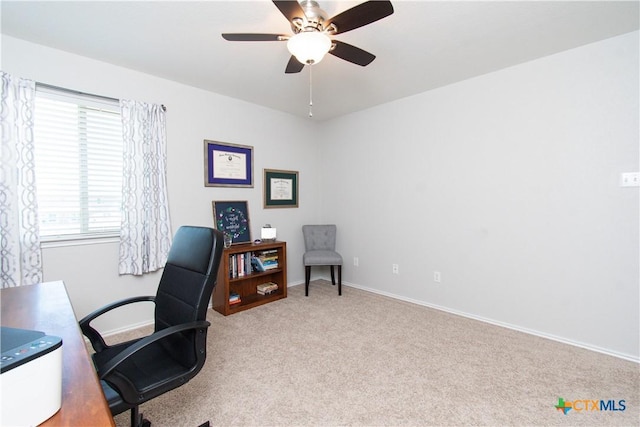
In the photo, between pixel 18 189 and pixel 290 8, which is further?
pixel 18 189

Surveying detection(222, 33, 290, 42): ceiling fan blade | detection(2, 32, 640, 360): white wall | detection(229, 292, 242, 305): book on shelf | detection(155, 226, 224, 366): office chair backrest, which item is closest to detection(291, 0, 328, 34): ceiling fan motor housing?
detection(222, 33, 290, 42): ceiling fan blade

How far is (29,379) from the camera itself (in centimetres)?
60

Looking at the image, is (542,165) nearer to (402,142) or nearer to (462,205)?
(462,205)

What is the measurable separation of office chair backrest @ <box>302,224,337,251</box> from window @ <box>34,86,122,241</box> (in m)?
2.21

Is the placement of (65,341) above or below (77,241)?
below

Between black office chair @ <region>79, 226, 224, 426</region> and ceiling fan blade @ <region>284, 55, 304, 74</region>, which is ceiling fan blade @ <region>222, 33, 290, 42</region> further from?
black office chair @ <region>79, 226, 224, 426</region>

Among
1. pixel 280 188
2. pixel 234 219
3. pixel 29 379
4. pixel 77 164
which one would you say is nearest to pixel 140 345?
pixel 29 379

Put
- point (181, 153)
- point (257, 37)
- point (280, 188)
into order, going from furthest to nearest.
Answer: point (280, 188) → point (181, 153) → point (257, 37)

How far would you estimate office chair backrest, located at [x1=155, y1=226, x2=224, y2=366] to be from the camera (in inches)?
54.9

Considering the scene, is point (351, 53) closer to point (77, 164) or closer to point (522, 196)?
point (522, 196)

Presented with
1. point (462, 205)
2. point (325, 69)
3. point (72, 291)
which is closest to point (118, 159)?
point (72, 291)

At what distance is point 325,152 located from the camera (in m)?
4.44

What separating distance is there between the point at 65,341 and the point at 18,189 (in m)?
1.96

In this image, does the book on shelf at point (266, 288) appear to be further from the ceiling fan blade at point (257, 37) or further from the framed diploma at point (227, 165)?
the ceiling fan blade at point (257, 37)
